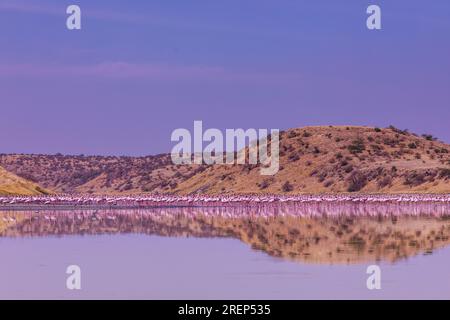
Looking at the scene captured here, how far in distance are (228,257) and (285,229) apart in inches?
417

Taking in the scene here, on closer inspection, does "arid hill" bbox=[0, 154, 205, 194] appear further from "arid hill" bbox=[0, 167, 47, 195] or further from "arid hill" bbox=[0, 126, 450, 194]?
"arid hill" bbox=[0, 167, 47, 195]

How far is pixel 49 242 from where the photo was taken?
34.0 meters

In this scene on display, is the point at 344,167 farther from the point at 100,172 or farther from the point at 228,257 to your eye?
the point at 228,257

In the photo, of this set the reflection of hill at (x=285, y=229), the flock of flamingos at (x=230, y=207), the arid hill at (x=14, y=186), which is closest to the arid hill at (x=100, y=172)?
the arid hill at (x=14, y=186)

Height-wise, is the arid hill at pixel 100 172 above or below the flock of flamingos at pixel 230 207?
above

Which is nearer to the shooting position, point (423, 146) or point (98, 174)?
point (423, 146)

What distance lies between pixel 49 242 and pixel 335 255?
10.2m

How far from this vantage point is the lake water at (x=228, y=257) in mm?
21797

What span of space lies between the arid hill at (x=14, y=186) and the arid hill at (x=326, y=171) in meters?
23.1

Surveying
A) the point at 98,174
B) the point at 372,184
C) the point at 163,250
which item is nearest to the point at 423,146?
the point at 372,184

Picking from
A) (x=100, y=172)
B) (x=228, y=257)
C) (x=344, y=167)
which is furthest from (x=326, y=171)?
(x=228, y=257)

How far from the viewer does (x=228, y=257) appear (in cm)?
2859

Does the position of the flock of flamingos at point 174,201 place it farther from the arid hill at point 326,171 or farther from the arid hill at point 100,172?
the arid hill at point 100,172
